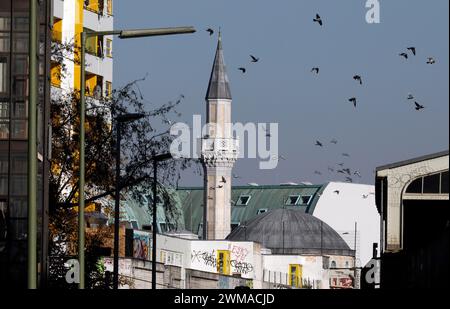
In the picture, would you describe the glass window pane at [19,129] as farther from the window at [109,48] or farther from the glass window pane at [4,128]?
the window at [109,48]

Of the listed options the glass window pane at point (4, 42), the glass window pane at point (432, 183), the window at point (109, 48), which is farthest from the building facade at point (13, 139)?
the window at point (109, 48)

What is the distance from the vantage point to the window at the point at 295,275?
632ft

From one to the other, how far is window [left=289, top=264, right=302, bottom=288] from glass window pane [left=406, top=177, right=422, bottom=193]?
124981 mm

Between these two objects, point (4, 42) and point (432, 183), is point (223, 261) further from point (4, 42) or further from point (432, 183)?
point (4, 42)

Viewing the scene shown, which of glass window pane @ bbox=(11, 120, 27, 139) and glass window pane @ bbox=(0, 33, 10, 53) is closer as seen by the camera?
glass window pane @ bbox=(0, 33, 10, 53)

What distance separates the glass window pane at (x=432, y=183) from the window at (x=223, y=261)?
98854mm

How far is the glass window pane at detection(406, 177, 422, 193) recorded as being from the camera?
214ft

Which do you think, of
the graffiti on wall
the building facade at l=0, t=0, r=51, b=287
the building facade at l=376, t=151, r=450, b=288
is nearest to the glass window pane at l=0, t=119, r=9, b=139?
the building facade at l=0, t=0, r=51, b=287

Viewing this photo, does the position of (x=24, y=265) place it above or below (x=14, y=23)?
below

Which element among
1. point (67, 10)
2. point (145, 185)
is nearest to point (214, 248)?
point (67, 10)

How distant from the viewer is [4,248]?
43.7 meters

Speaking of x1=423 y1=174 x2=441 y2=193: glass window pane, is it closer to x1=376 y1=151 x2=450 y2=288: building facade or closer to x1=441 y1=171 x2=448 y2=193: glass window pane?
x1=376 y1=151 x2=450 y2=288: building facade
